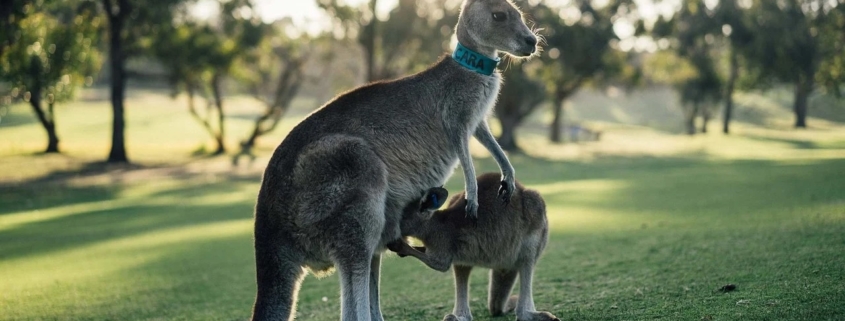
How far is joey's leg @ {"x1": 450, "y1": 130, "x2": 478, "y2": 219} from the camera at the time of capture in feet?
17.0

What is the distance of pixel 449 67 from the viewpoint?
18.1ft

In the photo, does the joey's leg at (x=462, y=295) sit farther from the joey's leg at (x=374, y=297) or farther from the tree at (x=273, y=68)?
the tree at (x=273, y=68)

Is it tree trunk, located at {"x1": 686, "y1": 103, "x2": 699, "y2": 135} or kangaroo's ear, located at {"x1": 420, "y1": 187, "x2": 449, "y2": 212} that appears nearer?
kangaroo's ear, located at {"x1": 420, "y1": 187, "x2": 449, "y2": 212}

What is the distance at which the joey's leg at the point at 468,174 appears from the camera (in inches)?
205

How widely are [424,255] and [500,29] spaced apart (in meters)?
1.52

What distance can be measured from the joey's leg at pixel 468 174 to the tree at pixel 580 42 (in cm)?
3559

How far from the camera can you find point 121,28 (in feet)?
102

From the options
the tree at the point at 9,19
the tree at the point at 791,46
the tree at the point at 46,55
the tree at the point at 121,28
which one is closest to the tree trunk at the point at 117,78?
the tree at the point at 121,28

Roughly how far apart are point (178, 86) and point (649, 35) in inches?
987

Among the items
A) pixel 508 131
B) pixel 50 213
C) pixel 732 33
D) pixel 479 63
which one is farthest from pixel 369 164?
pixel 732 33

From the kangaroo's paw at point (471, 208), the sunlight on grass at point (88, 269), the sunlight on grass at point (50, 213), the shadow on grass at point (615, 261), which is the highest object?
the kangaroo's paw at point (471, 208)

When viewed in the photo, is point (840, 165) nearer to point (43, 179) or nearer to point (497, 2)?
point (497, 2)

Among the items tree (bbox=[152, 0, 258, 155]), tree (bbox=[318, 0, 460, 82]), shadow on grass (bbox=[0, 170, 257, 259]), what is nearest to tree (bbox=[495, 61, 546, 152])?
tree (bbox=[318, 0, 460, 82])

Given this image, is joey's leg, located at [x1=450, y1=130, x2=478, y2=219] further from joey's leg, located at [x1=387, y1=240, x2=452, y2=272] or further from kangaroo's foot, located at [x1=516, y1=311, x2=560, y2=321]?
kangaroo's foot, located at [x1=516, y1=311, x2=560, y2=321]
